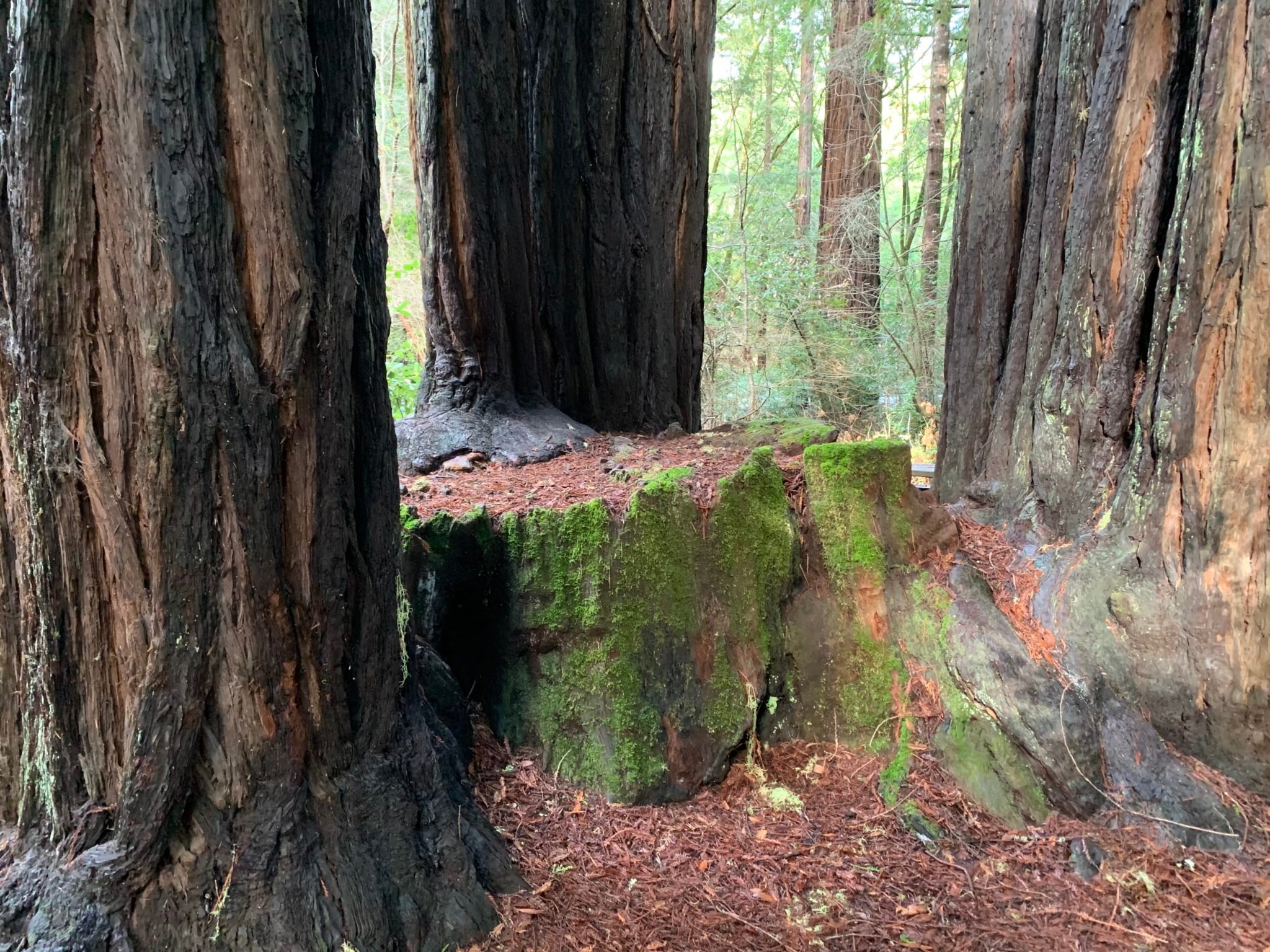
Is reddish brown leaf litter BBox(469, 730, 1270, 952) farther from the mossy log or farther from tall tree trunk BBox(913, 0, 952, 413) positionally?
tall tree trunk BBox(913, 0, 952, 413)

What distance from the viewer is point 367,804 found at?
7.04 ft

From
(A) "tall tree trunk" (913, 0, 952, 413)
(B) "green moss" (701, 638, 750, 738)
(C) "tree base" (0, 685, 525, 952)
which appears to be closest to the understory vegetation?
(A) "tall tree trunk" (913, 0, 952, 413)

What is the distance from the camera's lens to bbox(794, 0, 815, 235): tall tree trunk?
12.1 m

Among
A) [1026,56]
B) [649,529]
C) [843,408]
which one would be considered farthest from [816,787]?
Answer: [843,408]

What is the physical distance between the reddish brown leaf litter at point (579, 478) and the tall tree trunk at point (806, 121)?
370 inches

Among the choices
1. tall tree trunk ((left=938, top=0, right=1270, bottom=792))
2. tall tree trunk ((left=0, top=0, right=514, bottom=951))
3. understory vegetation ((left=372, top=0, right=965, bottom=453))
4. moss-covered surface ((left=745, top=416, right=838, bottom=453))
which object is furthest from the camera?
understory vegetation ((left=372, top=0, right=965, bottom=453))

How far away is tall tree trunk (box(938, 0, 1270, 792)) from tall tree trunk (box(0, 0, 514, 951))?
265 cm

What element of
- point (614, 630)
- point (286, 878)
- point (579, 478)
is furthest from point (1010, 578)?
point (286, 878)

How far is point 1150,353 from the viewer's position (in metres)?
2.91

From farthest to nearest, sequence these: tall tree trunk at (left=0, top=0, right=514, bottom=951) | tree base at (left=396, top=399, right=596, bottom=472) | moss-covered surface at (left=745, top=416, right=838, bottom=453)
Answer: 1. tree base at (left=396, top=399, right=596, bottom=472)
2. moss-covered surface at (left=745, top=416, right=838, bottom=453)
3. tall tree trunk at (left=0, top=0, right=514, bottom=951)

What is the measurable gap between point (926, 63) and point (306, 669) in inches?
631

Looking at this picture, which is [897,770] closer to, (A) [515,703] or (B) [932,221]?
(A) [515,703]

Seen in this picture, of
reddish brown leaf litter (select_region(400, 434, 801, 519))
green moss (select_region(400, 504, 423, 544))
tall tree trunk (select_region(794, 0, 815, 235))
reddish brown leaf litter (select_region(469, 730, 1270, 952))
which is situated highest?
tall tree trunk (select_region(794, 0, 815, 235))

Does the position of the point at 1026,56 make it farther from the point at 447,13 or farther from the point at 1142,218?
the point at 447,13
